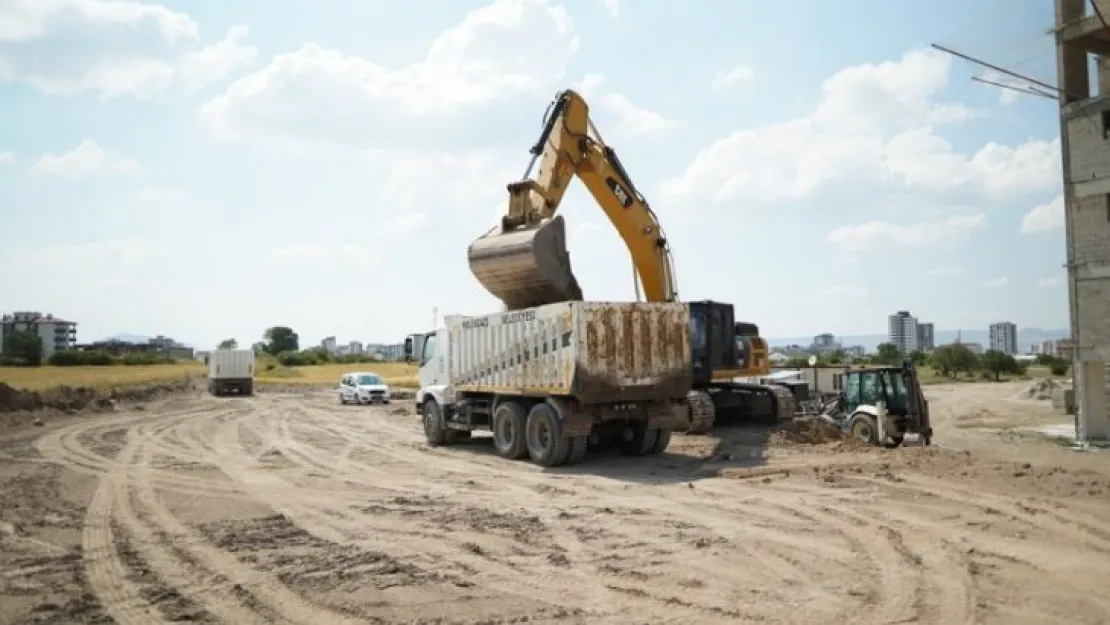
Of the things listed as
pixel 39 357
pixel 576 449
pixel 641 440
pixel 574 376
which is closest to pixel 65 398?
pixel 576 449

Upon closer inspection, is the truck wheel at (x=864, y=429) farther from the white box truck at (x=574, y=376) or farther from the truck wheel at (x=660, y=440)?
the white box truck at (x=574, y=376)

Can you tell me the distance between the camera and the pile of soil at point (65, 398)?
3092 centimetres

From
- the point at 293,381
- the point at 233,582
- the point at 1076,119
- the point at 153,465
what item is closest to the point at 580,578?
the point at 233,582

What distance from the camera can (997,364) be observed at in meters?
73.4

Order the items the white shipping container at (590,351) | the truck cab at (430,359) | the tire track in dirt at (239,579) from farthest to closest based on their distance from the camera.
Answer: the truck cab at (430,359) < the white shipping container at (590,351) < the tire track in dirt at (239,579)

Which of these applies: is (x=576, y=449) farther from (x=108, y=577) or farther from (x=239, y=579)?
(x=108, y=577)

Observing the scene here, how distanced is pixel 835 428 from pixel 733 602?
13.9 meters

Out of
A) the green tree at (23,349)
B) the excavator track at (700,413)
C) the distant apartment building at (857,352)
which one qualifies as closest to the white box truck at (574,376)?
the excavator track at (700,413)

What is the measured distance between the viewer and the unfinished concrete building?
2217 centimetres

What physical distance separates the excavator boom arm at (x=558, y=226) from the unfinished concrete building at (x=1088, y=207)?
12.3 meters

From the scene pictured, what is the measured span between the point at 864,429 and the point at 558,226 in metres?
8.79

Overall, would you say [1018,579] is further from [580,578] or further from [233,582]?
[233,582]

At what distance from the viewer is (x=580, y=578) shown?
24.5 feet

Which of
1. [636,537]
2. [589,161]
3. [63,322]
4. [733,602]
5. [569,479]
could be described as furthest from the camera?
[63,322]
